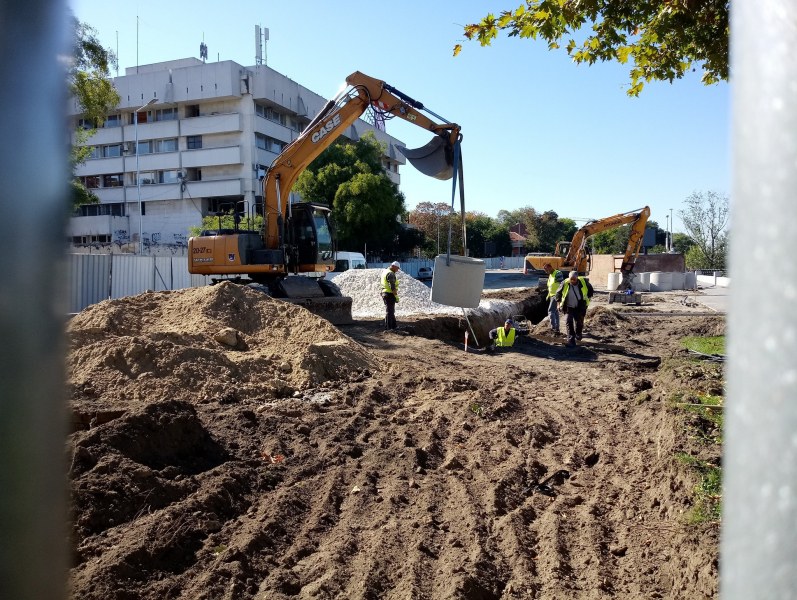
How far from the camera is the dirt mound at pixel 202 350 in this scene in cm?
892

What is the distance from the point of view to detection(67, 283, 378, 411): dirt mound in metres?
8.92

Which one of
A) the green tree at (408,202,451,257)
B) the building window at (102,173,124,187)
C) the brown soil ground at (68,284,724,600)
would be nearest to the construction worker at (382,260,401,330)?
the brown soil ground at (68,284,724,600)

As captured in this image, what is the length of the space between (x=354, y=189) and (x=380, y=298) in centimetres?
2371

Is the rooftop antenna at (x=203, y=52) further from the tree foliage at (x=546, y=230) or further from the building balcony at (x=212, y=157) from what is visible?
the tree foliage at (x=546, y=230)

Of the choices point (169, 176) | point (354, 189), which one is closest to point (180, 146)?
point (169, 176)

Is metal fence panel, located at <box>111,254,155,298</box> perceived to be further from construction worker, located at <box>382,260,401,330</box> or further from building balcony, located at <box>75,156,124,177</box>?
building balcony, located at <box>75,156,124,177</box>

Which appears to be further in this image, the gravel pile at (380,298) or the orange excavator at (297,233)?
the gravel pile at (380,298)

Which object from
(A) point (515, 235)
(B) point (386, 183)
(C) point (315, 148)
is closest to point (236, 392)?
(C) point (315, 148)

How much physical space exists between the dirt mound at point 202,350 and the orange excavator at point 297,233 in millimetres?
2546

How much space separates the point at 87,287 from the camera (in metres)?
22.0
